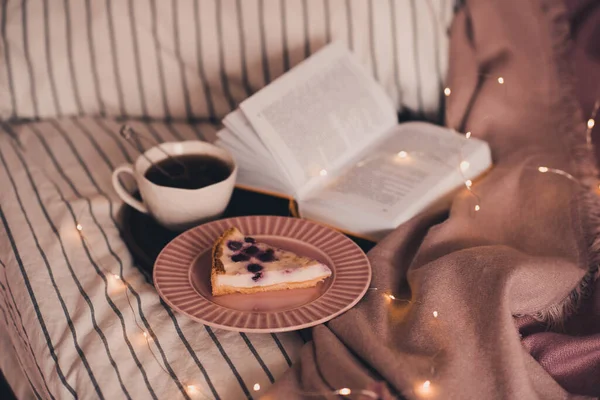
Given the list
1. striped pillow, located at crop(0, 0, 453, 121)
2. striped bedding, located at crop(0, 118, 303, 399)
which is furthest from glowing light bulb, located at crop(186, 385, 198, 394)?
striped pillow, located at crop(0, 0, 453, 121)

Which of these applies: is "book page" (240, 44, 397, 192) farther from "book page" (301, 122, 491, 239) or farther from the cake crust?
the cake crust

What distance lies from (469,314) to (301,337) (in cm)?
18

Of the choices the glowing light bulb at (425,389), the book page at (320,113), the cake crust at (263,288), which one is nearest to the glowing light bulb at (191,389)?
the cake crust at (263,288)

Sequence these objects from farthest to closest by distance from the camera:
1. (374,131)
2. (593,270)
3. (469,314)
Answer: (374,131) → (593,270) → (469,314)

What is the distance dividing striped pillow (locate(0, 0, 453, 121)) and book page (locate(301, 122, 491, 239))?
141 mm

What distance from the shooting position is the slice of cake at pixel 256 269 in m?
0.73

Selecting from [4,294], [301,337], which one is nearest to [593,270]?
[301,337]

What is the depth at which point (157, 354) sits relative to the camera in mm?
703

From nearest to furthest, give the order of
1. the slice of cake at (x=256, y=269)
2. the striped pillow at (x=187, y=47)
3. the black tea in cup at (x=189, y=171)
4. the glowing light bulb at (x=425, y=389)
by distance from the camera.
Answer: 1. the glowing light bulb at (x=425, y=389)
2. the slice of cake at (x=256, y=269)
3. the black tea in cup at (x=189, y=171)
4. the striped pillow at (x=187, y=47)

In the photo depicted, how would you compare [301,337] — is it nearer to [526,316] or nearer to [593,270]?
[526,316]

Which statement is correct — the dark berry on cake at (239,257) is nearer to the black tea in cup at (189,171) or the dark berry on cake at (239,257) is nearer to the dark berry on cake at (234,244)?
the dark berry on cake at (234,244)

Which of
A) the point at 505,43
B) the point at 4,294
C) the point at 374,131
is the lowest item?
the point at 4,294

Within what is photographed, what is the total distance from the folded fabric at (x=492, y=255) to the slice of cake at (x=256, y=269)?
0.07 m

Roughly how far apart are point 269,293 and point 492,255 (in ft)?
0.83
